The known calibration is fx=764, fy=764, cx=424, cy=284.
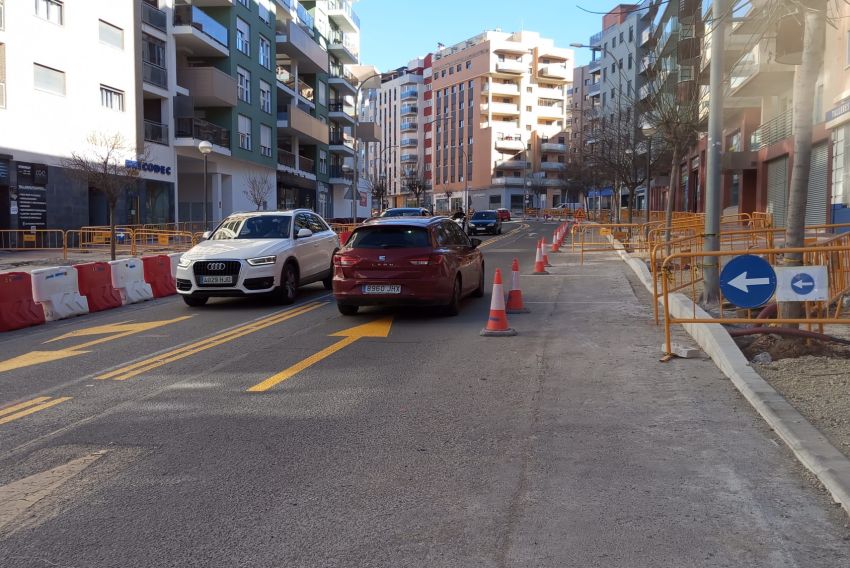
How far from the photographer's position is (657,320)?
10.3 metres

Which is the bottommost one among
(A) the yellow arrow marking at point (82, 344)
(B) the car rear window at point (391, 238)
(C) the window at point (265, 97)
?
→ (A) the yellow arrow marking at point (82, 344)

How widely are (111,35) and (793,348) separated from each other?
3293 centimetres

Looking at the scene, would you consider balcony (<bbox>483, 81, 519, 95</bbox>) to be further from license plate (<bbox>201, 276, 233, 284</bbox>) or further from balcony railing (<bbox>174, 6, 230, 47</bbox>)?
license plate (<bbox>201, 276, 233, 284</bbox>)

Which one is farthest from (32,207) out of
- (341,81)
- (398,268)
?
(341,81)

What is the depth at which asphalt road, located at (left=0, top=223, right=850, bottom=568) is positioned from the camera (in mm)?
3646

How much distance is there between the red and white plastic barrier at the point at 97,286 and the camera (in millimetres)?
13086

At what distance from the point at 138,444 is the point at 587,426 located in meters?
3.22

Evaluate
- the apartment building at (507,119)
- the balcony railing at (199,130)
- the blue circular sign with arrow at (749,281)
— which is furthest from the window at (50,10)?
the apartment building at (507,119)

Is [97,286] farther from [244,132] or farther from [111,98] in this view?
[244,132]

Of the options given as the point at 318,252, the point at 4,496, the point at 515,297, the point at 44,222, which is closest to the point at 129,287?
the point at 318,252

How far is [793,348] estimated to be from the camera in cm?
775

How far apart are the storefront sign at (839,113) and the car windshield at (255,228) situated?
1709 centimetres

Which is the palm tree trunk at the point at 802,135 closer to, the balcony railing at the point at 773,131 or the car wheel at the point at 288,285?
the car wheel at the point at 288,285

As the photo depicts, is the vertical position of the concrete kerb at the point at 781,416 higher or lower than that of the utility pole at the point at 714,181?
lower
